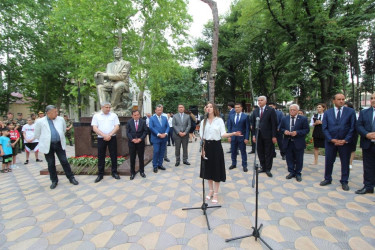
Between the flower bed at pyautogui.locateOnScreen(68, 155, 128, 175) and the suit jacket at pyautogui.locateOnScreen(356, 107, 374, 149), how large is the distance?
19.5 ft

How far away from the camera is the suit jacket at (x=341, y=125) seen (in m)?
4.05

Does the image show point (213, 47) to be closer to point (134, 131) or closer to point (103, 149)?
point (134, 131)

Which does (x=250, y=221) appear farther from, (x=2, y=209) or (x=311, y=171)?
(x=2, y=209)

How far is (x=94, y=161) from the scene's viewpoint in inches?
226

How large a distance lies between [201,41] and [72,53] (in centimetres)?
1751

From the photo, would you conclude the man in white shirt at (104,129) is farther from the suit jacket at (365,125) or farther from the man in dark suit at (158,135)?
the suit jacket at (365,125)

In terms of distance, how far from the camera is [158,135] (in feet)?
18.4

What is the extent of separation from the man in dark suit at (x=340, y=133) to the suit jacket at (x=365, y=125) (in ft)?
0.49

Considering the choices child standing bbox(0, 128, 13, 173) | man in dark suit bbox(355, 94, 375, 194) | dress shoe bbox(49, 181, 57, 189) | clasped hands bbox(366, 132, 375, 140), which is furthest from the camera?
child standing bbox(0, 128, 13, 173)

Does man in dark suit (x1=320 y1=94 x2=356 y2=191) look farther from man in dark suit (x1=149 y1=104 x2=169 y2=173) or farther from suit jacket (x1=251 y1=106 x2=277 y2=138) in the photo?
man in dark suit (x1=149 y1=104 x2=169 y2=173)

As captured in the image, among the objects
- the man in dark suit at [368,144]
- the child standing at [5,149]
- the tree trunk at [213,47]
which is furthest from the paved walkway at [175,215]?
the tree trunk at [213,47]

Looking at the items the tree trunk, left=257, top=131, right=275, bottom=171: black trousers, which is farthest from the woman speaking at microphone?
the tree trunk

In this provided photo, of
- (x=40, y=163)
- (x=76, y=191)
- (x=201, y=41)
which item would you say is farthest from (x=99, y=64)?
(x=201, y=41)

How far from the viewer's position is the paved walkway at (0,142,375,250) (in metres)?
2.49
